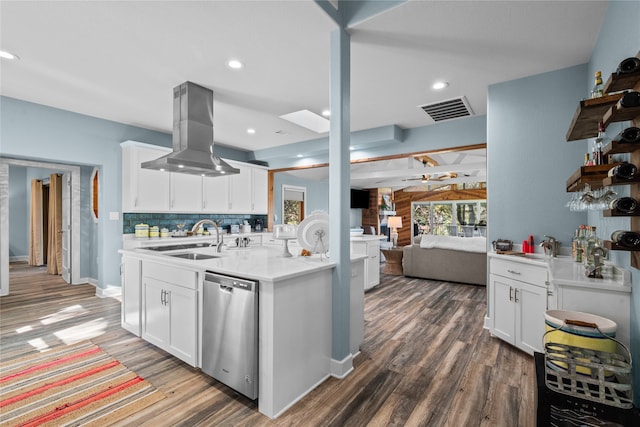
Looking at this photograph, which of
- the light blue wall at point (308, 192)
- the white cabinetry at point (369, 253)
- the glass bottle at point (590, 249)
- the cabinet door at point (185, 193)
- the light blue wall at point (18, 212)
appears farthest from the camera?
the light blue wall at point (308, 192)

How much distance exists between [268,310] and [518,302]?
2.21 metres

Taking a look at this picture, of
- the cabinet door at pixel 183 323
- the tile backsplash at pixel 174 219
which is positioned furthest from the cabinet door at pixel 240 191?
the cabinet door at pixel 183 323

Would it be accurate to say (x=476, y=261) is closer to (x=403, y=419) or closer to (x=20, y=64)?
(x=403, y=419)

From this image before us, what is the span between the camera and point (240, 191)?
6.28m

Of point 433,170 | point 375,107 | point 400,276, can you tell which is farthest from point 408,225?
point 375,107

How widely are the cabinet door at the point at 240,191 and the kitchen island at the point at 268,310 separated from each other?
3.18 meters

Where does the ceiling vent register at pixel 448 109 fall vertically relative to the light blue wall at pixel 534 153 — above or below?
above

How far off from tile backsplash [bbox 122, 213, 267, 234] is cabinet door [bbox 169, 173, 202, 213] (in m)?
0.44

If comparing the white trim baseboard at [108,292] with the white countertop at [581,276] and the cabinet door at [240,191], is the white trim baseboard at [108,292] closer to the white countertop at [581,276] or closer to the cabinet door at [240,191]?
the cabinet door at [240,191]

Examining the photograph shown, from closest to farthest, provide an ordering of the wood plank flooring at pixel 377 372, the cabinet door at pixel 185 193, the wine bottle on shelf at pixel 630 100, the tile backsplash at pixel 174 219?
the wine bottle on shelf at pixel 630 100 → the wood plank flooring at pixel 377 372 → the tile backsplash at pixel 174 219 → the cabinet door at pixel 185 193

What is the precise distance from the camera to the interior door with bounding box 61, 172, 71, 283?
5.25 metres

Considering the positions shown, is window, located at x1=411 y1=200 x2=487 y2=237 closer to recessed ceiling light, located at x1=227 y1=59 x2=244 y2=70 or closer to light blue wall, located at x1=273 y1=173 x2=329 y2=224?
light blue wall, located at x1=273 y1=173 x2=329 y2=224

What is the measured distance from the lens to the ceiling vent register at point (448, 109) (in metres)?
3.85

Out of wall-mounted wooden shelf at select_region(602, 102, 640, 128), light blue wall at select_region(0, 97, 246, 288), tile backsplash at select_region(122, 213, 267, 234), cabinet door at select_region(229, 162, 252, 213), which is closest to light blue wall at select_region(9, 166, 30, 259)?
light blue wall at select_region(0, 97, 246, 288)
